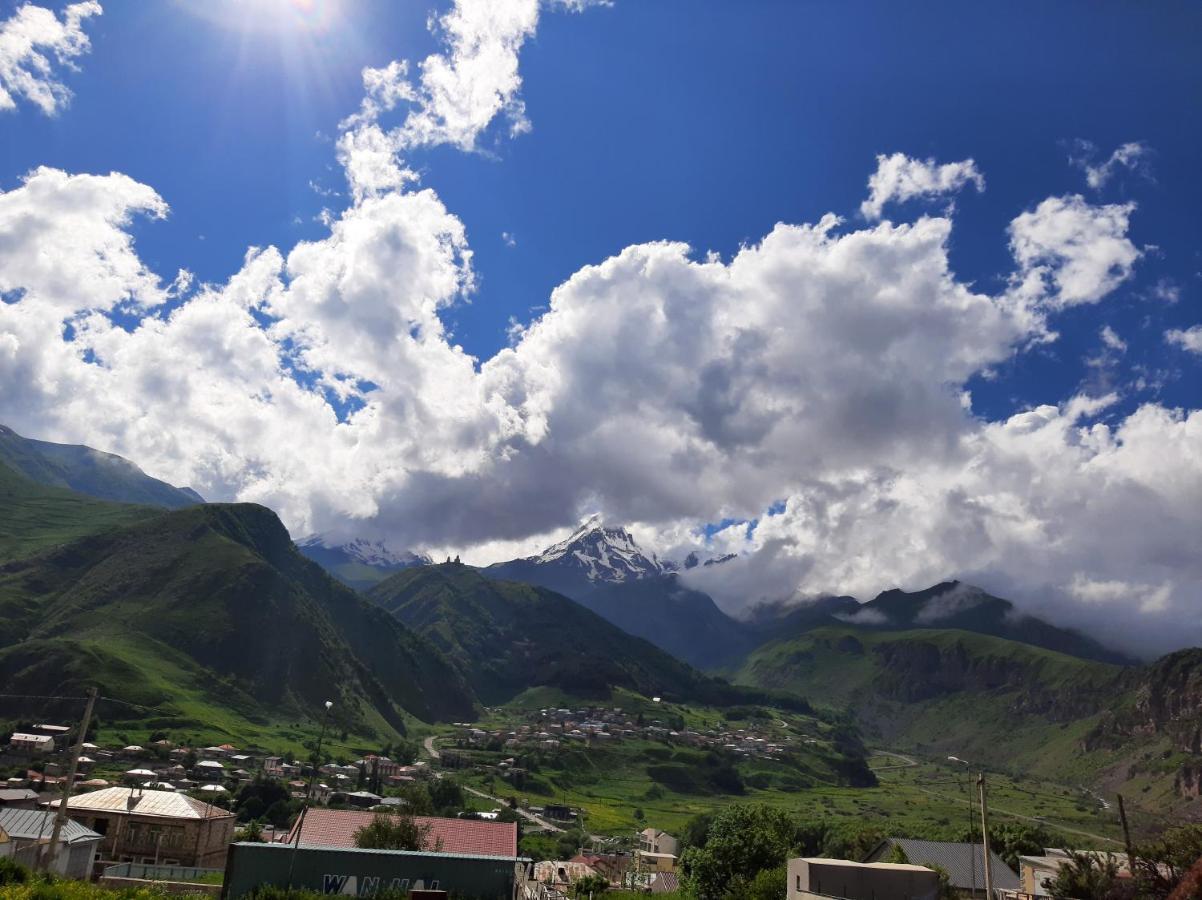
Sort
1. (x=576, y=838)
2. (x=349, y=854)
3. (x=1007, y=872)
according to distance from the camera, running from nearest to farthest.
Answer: (x=349, y=854) → (x=1007, y=872) → (x=576, y=838)

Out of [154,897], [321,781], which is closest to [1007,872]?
[154,897]

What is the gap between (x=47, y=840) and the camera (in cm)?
6175

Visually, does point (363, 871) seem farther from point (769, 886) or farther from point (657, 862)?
→ point (657, 862)

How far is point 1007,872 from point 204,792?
115m

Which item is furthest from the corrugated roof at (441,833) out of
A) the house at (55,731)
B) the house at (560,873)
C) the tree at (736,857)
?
the house at (55,731)

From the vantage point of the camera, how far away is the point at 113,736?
166250 millimetres

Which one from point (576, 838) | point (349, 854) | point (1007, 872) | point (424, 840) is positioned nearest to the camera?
point (349, 854)

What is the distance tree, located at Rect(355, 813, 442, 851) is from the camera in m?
67.8

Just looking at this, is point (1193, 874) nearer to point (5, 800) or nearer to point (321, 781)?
point (5, 800)

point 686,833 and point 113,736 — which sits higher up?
point 113,736

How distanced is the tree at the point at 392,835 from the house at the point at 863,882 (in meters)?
30.4

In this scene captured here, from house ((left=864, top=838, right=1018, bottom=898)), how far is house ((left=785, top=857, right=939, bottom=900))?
28.6m

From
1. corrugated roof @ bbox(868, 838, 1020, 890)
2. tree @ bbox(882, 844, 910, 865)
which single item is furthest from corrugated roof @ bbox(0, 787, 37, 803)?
corrugated roof @ bbox(868, 838, 1020, 890)

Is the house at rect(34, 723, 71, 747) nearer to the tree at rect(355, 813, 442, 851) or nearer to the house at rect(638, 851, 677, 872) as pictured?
the house at rect(638, 851, 677, 872)
